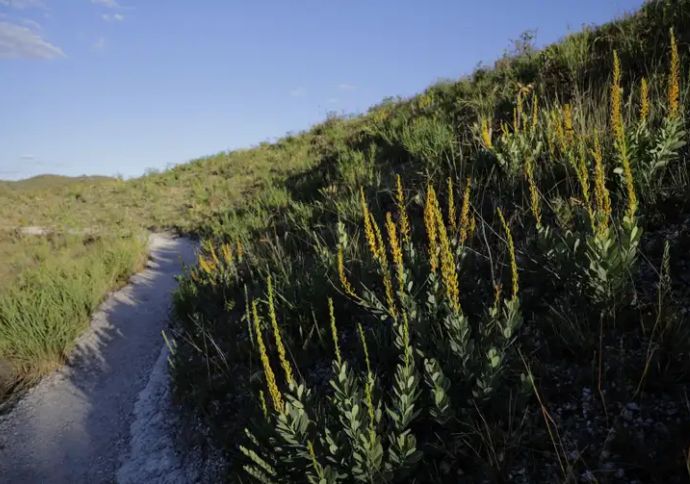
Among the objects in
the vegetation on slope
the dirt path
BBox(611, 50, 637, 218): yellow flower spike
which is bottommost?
the dirt path

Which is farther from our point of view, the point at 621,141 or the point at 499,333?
the point at 499,333

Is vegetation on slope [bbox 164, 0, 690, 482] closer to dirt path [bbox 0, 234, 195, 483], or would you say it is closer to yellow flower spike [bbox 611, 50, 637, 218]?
yellow flower spike [bbox 611, 50, 637, 218]

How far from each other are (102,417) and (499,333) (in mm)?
4282

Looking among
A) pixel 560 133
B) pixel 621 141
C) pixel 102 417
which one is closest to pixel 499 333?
pixel 621 141

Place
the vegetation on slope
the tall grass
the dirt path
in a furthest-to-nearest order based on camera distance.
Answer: the tall grass → the dirt path → the vegetation on slope

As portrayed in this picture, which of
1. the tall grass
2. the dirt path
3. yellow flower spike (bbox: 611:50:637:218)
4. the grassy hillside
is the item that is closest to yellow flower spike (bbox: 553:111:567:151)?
the grassy hillside

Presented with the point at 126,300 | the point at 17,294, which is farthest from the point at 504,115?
the point at 17,294

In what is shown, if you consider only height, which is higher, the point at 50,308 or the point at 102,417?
the point at 50,308

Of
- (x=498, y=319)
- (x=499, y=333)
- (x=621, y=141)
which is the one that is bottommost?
Result: (x=499, y=333)

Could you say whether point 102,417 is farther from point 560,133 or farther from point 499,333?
point 560,133

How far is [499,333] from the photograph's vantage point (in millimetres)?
2625

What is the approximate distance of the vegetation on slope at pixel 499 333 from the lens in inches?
81.9

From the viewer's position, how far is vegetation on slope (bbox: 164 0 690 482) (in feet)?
6.82

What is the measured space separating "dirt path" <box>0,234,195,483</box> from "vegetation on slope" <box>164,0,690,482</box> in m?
0.56
